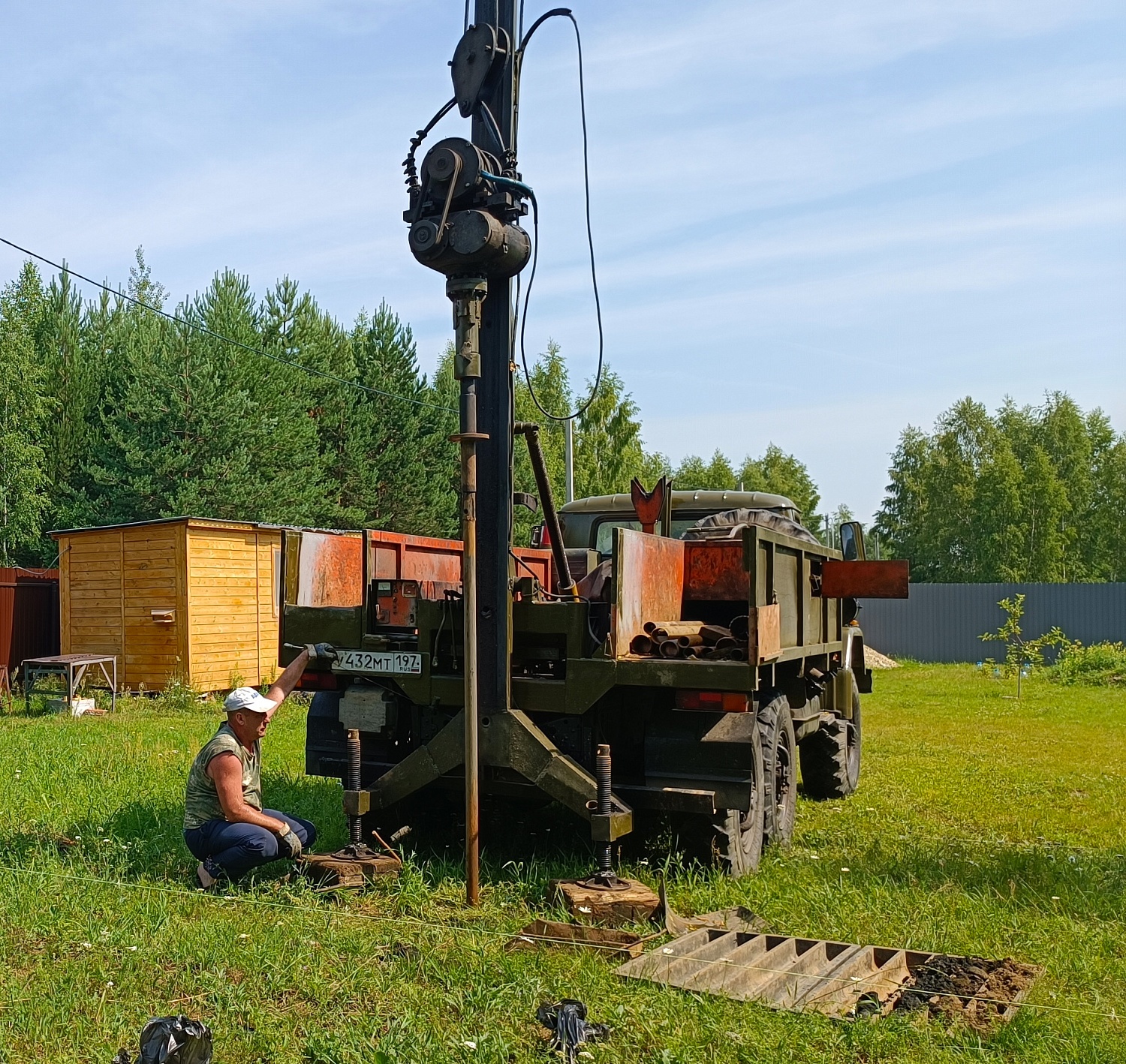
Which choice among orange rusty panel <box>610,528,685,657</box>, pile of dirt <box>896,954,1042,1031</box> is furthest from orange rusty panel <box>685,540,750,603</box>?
pile of dirt <box>896,954,1042,1031</box>

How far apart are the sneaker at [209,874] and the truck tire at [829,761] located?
460 centimetres

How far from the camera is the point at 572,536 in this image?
988 cm

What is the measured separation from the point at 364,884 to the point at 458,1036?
6.82 ft

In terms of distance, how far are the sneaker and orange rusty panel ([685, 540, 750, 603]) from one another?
2.89 meters

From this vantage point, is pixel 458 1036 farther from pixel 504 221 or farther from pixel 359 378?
pixel 359 378

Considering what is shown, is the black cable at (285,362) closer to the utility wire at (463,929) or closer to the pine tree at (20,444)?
the pine tree at (20,444)

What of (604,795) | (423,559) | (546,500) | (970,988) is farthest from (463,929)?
(423,559)

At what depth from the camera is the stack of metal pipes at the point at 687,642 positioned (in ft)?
19.4

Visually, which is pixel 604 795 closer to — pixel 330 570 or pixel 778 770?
pixel 778 770

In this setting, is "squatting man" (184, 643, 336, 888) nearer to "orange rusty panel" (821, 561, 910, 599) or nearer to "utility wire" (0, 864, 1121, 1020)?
"utility wire" (0, 864, 1121, 1020)

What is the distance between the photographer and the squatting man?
5855mm

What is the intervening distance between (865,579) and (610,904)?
3.29 meters

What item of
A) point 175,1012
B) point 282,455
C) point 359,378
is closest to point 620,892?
point 175,1012

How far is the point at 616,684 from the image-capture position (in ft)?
19.2
